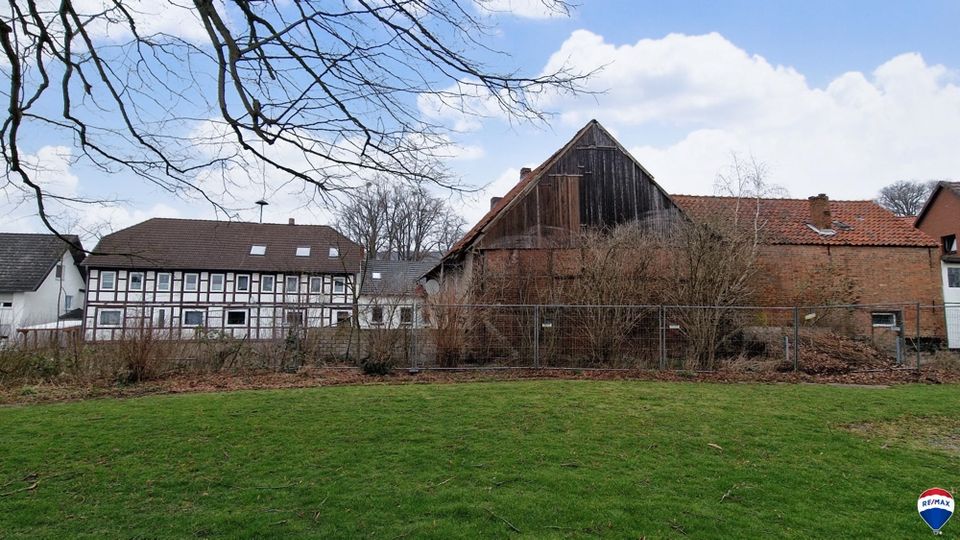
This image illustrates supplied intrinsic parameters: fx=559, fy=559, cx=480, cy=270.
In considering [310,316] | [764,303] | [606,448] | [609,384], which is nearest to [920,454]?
[606,448]

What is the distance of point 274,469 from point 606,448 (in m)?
3.52

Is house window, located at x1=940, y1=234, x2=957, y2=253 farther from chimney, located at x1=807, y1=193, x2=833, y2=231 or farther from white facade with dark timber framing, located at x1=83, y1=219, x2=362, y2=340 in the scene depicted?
white facade with dark timber framing, located at x1=83, y1=219, x2=362, y2=340

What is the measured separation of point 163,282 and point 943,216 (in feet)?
154

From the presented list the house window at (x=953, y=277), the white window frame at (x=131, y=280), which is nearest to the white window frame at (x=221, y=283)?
the white window frame at (x=131, y=280)

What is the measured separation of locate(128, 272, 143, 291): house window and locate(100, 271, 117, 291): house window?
0.85m

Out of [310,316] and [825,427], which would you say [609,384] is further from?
[310,316]

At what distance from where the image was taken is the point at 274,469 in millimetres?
5523

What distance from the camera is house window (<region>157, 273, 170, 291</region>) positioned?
34688 mm

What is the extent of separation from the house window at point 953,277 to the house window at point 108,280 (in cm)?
4661

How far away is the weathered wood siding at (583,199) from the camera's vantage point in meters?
17.9

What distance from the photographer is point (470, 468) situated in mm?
5551

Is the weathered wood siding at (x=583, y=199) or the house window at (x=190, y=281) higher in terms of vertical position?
the weathered wood siding at (x=583, y=199)

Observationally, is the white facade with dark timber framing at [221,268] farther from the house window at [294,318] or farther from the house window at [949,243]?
the house window at [949,243]

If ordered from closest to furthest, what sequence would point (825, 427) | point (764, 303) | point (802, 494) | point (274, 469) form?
point (802, 494), point (274, 469), point (825, 427), point (764, 303)
